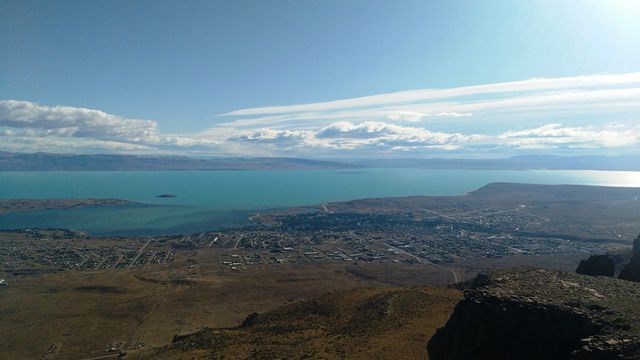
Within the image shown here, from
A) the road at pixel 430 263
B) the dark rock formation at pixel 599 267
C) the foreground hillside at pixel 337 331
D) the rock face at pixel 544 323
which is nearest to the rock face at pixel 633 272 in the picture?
the dark rock formation at pixel 599 267

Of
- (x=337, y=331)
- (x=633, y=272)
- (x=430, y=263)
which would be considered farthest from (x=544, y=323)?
(x=430, y=263)

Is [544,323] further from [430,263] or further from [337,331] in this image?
[430,263]

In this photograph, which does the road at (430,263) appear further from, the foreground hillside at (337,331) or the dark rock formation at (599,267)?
the foreground hillside at (337,331)

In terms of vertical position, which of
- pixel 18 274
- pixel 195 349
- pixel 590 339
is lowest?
pixel 18 274

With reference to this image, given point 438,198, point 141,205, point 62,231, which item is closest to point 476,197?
point 438,198

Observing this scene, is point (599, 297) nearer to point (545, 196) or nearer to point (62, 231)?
point (62, 231)

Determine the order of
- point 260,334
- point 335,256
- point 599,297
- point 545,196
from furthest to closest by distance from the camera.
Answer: point 545,196
point 335,256
point 260,334
point 599,297

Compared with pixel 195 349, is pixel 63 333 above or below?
below

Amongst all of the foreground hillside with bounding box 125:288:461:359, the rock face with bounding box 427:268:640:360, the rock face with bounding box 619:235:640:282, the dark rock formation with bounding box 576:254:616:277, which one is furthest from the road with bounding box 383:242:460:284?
the rock face with bounding box 427:268:640:360
